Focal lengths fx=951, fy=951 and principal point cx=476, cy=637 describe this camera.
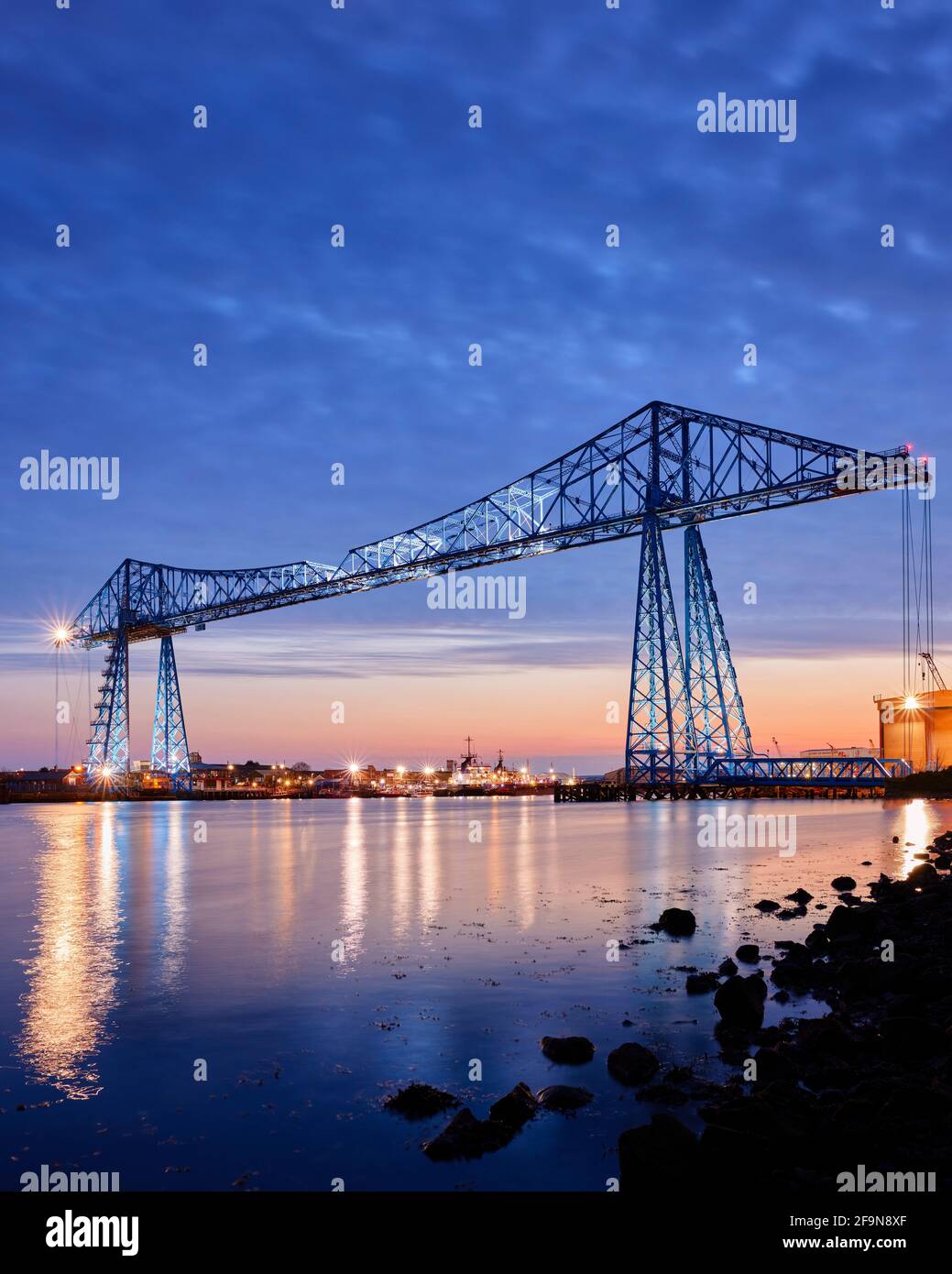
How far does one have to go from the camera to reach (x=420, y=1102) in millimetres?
8461

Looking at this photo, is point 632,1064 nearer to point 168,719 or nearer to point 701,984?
point 701,984

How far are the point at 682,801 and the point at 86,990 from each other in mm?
69632

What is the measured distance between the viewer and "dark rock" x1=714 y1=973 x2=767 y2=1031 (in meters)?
10.4

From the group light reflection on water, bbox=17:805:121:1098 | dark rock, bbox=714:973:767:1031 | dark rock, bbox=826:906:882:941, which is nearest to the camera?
light reflection on water, bbox=17:805:121:1098

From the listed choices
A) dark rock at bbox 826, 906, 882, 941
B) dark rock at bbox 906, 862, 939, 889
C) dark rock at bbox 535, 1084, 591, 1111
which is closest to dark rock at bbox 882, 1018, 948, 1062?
dark rock at bbox 535, 1084, 591, 1111

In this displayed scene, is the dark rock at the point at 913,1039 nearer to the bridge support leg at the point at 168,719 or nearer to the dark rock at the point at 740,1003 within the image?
the dark rock at the point at 740,1003

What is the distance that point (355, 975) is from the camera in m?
14.6

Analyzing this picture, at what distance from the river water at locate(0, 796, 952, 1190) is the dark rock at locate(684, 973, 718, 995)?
32 cm

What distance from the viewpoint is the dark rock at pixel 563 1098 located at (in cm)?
832

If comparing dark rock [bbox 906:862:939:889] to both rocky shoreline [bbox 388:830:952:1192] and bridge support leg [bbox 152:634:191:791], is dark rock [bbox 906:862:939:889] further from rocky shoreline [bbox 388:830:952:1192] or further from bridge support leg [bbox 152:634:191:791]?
bridge support leg [bbox 152:634:191:791]

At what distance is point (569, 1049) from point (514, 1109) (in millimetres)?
1920
